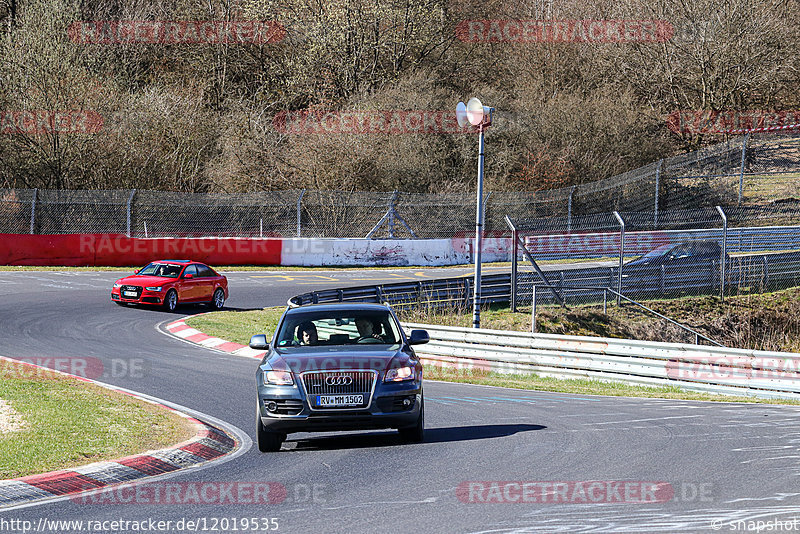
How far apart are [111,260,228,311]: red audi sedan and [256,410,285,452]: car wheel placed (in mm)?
16569

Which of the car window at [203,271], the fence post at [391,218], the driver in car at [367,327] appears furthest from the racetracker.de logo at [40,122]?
the driver in car at [367,327]

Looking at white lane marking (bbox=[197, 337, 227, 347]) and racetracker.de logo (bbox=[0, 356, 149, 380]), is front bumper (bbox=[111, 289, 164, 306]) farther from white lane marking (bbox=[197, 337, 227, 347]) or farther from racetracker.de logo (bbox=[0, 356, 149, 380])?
racetracker.de logo (bbox=[0, 356, 149, 380])

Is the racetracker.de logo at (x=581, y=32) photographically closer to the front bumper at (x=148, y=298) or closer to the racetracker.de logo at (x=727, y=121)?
the racetracker.de logo at (x=727, y=121)

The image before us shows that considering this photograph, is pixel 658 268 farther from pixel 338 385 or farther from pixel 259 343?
pixel 338 385

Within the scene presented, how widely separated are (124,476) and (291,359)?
2.09m

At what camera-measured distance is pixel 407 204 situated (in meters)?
39.0

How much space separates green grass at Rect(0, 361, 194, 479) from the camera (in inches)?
343

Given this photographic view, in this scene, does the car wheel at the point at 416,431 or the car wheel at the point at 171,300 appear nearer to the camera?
the car wheel at the point at 416,431

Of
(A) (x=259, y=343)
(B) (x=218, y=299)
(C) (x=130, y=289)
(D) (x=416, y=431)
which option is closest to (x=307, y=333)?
(A) (x=259, y=343)

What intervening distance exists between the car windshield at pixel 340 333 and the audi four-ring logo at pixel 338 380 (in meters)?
0.91

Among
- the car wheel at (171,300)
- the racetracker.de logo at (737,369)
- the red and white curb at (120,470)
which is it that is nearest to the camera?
the red and white curb at (120,470)

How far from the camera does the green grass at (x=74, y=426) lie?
8719 mm

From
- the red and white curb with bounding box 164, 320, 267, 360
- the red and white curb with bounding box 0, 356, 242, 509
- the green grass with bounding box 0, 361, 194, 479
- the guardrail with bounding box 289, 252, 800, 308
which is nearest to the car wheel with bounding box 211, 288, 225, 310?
the red and white curb with bounding box 164, 320, 267, 360

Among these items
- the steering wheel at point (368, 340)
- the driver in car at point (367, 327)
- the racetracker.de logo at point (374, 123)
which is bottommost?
the steering wheel at point (368, 340)
